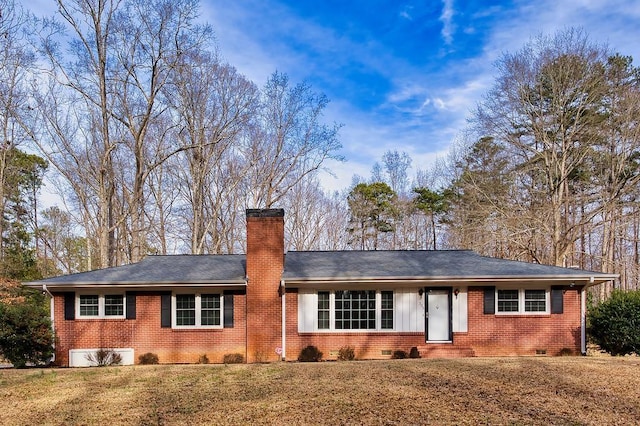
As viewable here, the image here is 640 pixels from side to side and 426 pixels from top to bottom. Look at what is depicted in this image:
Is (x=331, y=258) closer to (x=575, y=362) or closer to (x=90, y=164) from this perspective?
(x=575, y=362)

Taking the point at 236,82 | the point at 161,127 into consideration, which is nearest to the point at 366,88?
the point at 236,82

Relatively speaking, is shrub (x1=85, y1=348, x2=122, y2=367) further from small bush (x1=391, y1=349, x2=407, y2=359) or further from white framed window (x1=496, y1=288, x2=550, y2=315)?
white framed window (x1=496, y1=288, x2=550, y2=315)

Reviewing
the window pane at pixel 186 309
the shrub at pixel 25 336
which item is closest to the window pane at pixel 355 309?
the window pane at pixel 186 309

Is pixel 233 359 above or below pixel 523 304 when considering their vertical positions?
below

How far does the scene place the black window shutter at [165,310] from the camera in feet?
45.4

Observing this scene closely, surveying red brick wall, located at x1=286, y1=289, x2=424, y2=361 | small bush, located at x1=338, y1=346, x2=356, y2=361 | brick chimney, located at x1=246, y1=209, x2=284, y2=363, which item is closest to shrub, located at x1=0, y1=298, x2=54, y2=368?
brick chimney, located at x1=246, y1=209, x2=284, y2=363

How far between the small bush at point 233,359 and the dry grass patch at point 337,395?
318 cm

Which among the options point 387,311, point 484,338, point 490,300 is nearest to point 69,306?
point 387,311

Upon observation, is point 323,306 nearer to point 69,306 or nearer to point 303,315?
point 303,315

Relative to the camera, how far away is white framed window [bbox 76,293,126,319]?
1391 cm

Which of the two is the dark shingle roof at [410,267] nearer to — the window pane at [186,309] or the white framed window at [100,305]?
the window pane at [186,309]

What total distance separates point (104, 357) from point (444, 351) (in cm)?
1043

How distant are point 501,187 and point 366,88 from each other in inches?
397

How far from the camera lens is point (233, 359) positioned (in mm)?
13617
